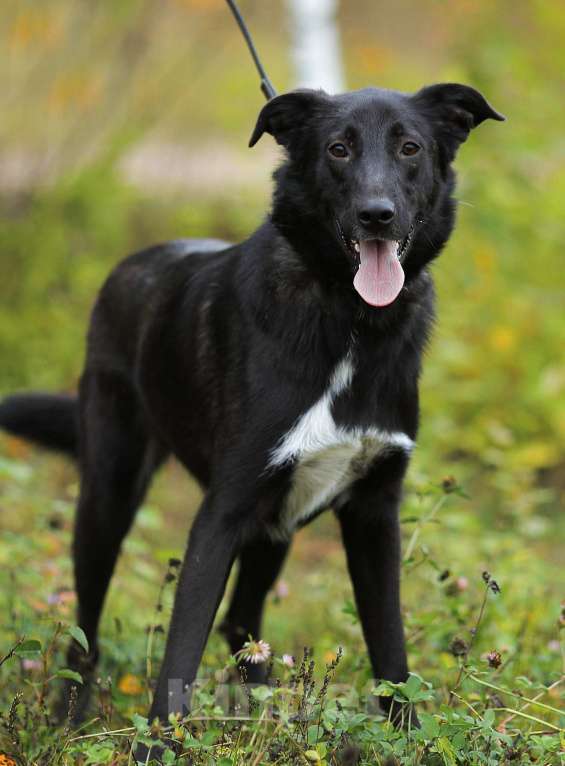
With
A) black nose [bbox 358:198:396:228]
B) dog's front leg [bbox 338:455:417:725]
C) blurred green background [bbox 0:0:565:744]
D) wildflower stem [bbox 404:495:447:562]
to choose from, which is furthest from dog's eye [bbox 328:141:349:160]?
blurred green background [bbox 0:0:565:744]

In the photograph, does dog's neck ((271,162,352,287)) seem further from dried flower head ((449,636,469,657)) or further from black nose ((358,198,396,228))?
dried flower head ((449,636,469,657))

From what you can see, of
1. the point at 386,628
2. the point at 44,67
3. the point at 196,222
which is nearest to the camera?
the point at 386,628

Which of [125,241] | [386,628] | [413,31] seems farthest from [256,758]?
[413,31]

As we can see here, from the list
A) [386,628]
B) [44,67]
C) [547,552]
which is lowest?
[547,552]

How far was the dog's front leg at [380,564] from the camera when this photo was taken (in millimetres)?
3064

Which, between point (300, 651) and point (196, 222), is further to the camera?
point (196, 222)

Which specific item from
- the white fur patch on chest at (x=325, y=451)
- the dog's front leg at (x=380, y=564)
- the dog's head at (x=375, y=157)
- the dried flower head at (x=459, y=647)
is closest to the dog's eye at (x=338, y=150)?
the dog's head at (x=375, y=157)

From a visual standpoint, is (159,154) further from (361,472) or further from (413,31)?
(361,472)

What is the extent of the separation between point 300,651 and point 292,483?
4.10ft

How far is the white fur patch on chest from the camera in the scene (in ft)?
9.37

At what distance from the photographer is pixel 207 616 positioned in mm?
2842

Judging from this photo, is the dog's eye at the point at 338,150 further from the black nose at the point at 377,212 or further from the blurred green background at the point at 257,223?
the blurred green background at the point at 257,223

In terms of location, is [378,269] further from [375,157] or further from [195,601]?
[195,601]

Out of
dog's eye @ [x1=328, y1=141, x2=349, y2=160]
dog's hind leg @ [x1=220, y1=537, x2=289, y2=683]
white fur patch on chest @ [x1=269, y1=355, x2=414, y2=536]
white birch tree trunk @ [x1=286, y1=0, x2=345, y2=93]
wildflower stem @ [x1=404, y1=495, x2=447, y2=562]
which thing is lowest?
dog's hind leg @ [x1=220, y1=537, x2=289, y2=683]
